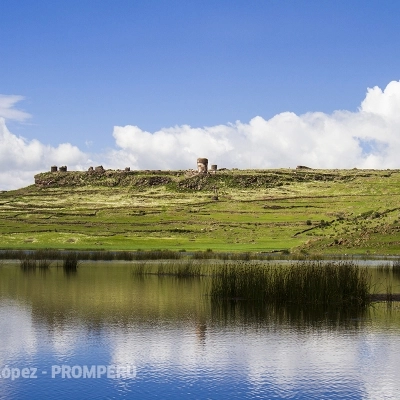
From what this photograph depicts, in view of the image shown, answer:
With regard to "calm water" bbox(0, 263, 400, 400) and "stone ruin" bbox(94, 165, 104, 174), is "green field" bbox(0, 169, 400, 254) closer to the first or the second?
"stone ruin" bbox(94, 165, 104, 174)

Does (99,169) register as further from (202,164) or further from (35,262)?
(35,262)

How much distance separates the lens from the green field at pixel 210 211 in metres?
76.0

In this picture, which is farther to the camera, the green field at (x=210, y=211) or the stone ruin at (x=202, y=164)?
the stone ruin at (x=202, y=164)

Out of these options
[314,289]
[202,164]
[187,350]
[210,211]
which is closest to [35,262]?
[314,289]

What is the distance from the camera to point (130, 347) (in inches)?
749

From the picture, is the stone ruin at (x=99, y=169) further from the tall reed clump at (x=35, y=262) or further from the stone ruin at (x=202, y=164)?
the tall reed clump at (x=35, y=262)

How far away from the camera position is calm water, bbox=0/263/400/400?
1512cm

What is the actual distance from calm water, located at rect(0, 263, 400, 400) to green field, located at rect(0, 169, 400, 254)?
4036 cm

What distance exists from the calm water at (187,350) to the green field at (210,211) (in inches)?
1589

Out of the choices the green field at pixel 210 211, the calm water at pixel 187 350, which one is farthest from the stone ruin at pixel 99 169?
the calm water at pixel 187 350

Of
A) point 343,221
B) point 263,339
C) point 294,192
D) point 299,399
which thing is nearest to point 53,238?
point 343,221

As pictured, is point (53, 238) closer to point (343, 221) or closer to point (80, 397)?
point (343, 221)

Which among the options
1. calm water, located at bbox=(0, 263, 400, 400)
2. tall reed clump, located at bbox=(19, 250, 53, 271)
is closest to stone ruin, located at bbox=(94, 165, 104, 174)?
tall reed clump, located at bbox=(19, 250, 53, 271)

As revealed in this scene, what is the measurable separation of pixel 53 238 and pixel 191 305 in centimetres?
6511
